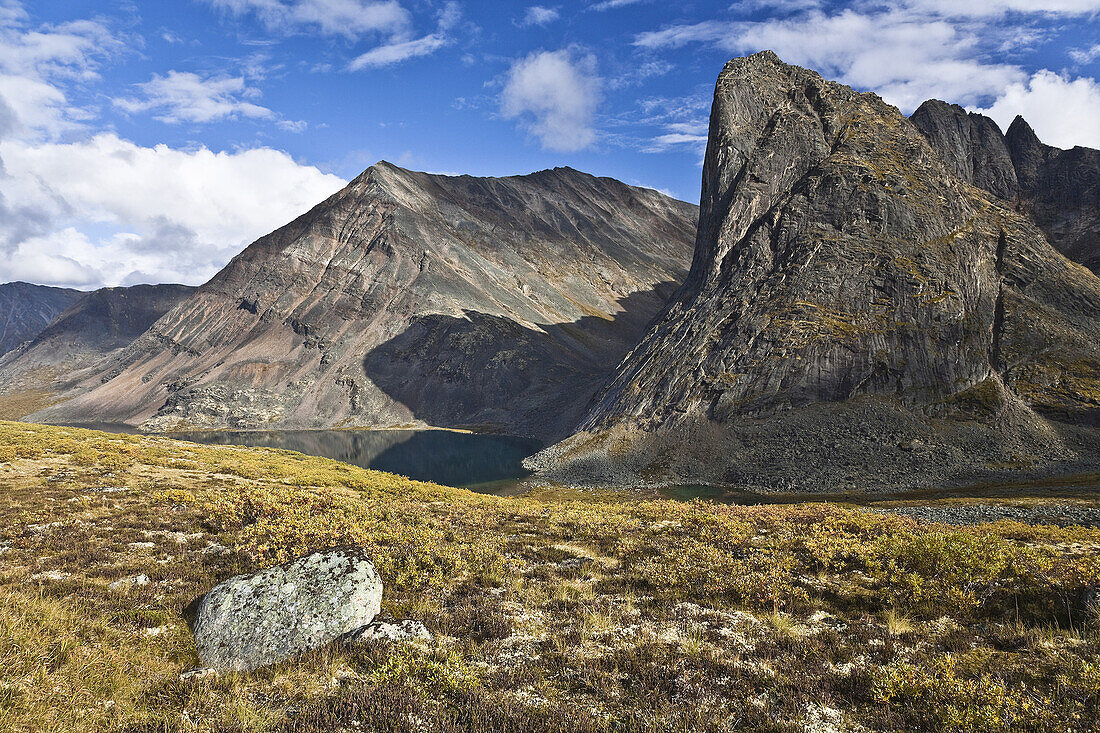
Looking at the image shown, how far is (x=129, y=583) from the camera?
10977 millimetres

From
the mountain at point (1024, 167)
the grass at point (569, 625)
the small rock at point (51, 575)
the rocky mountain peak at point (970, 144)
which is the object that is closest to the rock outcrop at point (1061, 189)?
the mountain at point (1024, 167)

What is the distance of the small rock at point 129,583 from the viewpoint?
10.6 meters

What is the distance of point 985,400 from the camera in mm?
74438

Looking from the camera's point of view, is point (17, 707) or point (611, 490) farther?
point (611, 490)

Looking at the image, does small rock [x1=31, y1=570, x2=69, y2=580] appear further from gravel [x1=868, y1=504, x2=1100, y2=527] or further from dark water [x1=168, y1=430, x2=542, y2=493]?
dark water [x1=168, y1=430, x2=542, y2=493]

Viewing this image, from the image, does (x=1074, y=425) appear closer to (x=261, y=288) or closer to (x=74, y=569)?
(x=74, y=569)

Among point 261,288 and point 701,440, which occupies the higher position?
point 261,288

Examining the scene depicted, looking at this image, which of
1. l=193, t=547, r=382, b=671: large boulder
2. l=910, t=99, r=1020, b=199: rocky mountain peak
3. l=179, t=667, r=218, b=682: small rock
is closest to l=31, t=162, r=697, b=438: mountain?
l=193, t=547, r=382, b=671: large boulder

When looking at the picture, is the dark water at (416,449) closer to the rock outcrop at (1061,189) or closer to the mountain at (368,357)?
the mountain at (368,357)

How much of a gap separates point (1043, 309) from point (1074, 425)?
85.5 ft

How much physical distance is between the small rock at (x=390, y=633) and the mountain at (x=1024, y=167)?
17326cm

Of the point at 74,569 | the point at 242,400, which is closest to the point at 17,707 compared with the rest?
the point at 74,569

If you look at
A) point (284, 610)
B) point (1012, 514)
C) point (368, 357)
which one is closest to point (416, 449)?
point (368, 357)

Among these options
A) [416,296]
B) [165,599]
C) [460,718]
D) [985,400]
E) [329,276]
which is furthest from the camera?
[329,276]
